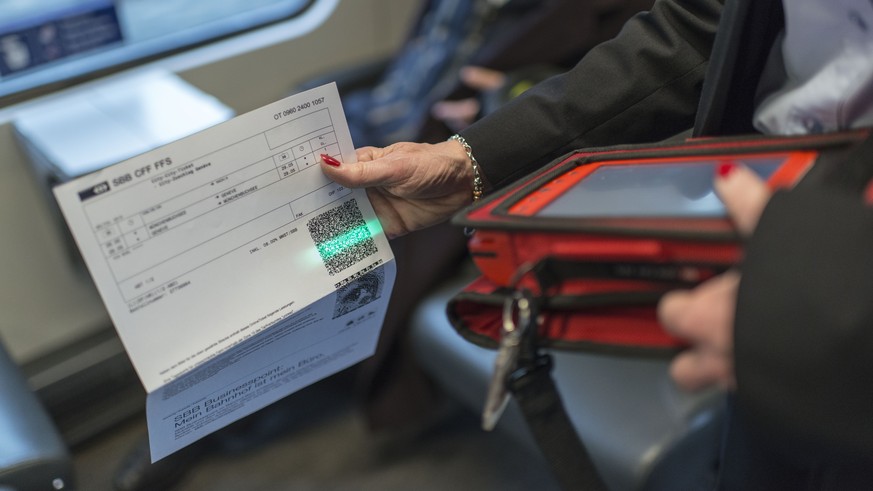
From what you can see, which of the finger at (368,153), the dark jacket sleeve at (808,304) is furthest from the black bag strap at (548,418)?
the finger at (368,153)

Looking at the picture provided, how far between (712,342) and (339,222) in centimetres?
32

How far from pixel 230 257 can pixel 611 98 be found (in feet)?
1.23

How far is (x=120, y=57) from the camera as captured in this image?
1832mm

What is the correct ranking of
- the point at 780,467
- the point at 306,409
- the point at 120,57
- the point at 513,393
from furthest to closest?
the point at 120,57
the point at 306,409
the point at 780,467
the point at 513,393

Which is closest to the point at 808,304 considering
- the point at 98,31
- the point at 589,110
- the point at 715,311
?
the point at 715,311

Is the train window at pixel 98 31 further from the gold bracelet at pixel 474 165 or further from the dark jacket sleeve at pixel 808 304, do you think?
the dark jacket sleeve at pixel 808 304

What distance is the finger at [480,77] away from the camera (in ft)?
5.42

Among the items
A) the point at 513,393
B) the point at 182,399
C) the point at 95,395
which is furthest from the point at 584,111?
the point at 95,395

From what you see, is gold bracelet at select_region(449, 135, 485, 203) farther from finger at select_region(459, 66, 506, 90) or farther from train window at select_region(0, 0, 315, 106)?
train window at select_region(0, 0, 315, 106)

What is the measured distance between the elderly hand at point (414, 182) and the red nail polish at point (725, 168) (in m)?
0.26

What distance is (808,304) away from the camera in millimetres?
400

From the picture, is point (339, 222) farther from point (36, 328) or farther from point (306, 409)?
point (36, 328)

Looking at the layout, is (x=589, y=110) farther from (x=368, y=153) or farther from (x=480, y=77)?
(x=480, y=77)

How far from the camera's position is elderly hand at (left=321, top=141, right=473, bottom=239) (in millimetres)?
661
